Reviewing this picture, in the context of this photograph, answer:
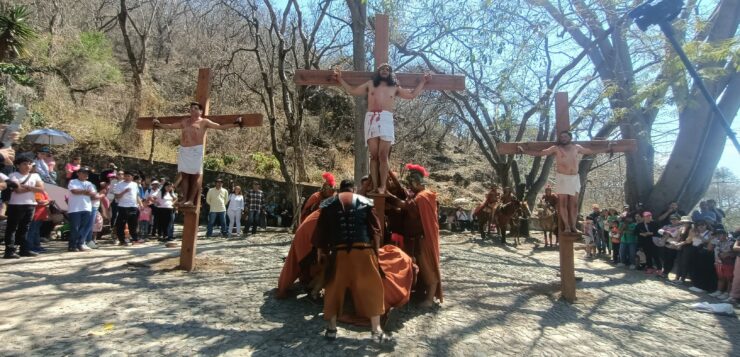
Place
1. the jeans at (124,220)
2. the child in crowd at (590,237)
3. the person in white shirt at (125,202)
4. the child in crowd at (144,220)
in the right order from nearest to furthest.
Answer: the person in white shirt at (125,202) → the jeans at (124,220) → the child in crowd at (144,220) → the child in crowd at (590,237)

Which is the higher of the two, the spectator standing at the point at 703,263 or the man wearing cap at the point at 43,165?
the man wearing cap at the point at 43,165

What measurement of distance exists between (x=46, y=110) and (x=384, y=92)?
18067mm

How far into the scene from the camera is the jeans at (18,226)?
285 inches

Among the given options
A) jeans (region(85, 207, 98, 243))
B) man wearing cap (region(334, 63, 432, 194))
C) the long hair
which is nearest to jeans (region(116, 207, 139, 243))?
jeans (region(85, 207, 98, 243))

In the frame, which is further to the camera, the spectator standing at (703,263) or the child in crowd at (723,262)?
the spectator standing at (703,263)

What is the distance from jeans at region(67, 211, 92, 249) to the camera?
844cm

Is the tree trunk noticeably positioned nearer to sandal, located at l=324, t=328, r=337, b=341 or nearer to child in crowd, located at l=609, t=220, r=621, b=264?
sandal, located at l=324, t=328, r=337, b=341

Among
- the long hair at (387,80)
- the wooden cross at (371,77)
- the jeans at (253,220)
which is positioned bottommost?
the jeans at (253,220)

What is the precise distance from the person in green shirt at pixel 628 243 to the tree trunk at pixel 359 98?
699cm

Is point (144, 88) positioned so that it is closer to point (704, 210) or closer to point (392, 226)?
point (392, 226)

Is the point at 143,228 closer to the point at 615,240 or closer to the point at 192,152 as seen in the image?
the point at 192,152

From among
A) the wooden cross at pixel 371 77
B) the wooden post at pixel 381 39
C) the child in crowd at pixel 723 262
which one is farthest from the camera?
the child in crowd at pixel 723 262

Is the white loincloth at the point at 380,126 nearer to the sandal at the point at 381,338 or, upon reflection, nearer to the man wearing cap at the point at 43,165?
the sandal at the point at 381,338

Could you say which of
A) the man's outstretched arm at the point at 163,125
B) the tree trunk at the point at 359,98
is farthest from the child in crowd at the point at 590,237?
the man's outstretched arm at the point at 163,125
